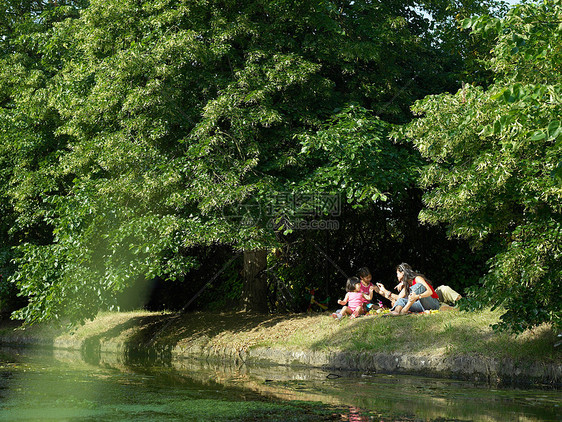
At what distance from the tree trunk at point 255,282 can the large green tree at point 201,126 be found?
2.88 metres

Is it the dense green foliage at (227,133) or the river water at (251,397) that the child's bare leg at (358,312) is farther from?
the dense green foliage at (227,133)

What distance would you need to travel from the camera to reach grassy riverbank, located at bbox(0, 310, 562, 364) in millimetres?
9742

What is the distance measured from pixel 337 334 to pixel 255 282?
404cm

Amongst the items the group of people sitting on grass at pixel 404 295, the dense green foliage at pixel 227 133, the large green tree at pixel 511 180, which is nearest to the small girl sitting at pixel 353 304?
the group of people sitting on grass at pixel 404 295

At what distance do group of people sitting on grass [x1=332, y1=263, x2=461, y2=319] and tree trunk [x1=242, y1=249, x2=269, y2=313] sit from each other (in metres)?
2.85

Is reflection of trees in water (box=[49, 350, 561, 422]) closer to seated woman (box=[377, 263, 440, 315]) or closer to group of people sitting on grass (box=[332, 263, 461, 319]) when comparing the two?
group of people sitting on grass (box=[332, 263, 461, 319])

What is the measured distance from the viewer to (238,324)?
14.1m

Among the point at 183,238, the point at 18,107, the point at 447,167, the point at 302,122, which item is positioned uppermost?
the point at 18,107

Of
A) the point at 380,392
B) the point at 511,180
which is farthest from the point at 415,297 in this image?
the point at 380,392

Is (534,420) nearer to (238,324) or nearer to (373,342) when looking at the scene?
(373,342)

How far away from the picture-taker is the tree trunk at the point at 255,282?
15359 millimetres

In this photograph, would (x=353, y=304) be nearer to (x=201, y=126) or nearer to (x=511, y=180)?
(x=201, y=126)

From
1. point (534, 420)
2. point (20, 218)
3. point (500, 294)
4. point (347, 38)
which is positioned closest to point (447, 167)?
point (500, 294)

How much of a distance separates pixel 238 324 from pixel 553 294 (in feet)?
24.5
